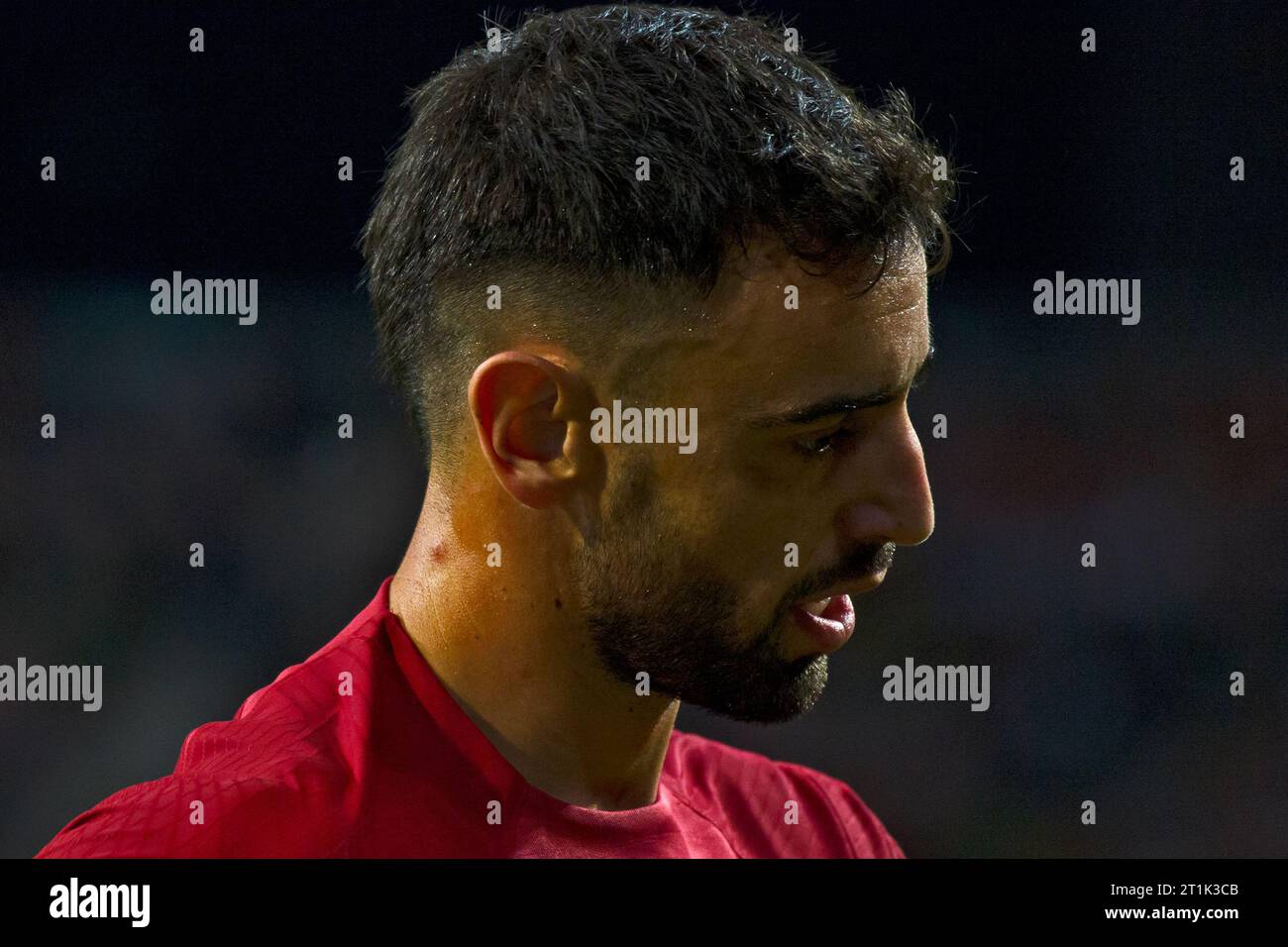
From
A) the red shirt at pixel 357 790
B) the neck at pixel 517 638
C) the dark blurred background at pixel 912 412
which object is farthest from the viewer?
the dark blurred background at pixel 912 412

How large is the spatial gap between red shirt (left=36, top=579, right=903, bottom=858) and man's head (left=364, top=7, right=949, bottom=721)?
178mm

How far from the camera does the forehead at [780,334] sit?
146cm

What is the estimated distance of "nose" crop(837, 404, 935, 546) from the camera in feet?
4.99

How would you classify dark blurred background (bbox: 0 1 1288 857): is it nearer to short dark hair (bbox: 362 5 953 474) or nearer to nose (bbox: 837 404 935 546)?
short dark hair (bbox: 362 5 953 474)

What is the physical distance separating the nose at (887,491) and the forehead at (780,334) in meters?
0.09

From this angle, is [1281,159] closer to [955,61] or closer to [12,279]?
[955,61]

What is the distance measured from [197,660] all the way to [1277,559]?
8.31 feet

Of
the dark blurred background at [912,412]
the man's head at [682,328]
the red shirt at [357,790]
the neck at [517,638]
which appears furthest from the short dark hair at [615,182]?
the dark blurred background at [912,412]

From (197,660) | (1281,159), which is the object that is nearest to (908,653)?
(1281,159)

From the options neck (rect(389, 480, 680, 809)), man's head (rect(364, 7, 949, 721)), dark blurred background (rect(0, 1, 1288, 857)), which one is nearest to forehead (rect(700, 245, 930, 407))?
man's head (rect(364, 7, 949, 721))

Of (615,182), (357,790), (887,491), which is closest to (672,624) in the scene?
(887,491)

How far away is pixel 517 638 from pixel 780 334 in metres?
0.45

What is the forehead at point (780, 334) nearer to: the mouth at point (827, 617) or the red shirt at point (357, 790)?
the mouth at point (827, 617)

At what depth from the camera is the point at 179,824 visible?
1444 mm
